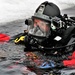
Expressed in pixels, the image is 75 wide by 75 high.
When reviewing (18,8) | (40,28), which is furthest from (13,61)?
(18,8)

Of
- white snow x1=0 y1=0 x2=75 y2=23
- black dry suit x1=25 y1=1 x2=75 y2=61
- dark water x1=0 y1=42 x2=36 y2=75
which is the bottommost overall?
dark water x1=0 y1=42 x2=36 y2=75

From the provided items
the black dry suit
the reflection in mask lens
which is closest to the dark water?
the black dry suit

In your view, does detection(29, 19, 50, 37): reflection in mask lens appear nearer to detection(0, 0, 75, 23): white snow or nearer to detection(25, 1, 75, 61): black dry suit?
detection(25, 1, 75, 61): black dry suit

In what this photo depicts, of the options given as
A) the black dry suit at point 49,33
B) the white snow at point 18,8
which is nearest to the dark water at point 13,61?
the black dry suit at point 49,33

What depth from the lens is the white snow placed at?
44.4ft

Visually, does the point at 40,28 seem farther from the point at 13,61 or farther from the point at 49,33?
the point at 13,61

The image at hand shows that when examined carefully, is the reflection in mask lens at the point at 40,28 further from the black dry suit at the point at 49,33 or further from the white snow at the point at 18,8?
the white snow at the point at 18,8

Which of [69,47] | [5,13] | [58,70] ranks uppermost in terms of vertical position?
[5,13]

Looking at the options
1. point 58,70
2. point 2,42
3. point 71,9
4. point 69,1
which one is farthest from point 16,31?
point 69,1

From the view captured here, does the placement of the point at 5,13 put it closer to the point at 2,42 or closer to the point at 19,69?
the point at 2,42

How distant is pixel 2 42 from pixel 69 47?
7.47ft

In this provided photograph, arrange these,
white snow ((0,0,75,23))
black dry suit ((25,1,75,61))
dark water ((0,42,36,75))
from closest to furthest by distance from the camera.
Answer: dark water ((0,42,36,75))
black dry suit ((25,1,75,61))
white snow ((0,0,75,23))

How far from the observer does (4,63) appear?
24.3 feet

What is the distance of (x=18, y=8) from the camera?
15383mm
